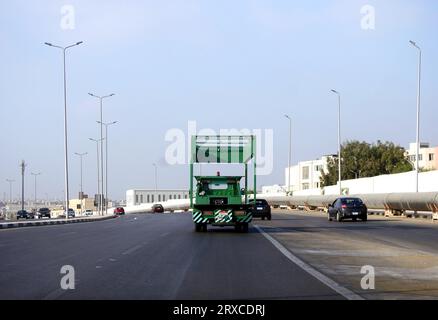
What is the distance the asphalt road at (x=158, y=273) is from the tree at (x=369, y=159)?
105837mm

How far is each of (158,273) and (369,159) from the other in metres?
115

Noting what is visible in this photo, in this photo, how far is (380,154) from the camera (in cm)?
12544

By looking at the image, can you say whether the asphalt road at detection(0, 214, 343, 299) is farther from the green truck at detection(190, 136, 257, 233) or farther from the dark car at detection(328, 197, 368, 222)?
the dark car at detection(328, 197, 368, 222)

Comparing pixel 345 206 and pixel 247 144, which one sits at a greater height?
pixel 247 144

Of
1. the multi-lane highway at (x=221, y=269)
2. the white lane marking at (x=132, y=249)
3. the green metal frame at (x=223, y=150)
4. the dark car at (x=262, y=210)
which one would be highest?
the green metal frame at (x=223, y=150)

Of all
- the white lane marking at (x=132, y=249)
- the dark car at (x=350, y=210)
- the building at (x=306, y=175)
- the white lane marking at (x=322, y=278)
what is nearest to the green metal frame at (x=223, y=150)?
the white lane marking at (x=132, y=249)

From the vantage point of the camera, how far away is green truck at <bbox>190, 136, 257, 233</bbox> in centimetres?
3044

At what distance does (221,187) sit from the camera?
31297mm

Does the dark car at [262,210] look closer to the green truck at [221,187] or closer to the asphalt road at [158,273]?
the green truck at [221,187]

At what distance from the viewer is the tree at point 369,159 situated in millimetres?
123500
